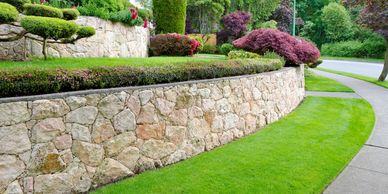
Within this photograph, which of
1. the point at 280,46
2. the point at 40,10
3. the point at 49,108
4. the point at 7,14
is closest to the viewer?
the point at 49,108

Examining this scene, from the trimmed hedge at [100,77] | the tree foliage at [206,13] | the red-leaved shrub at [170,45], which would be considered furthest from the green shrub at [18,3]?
the tree foliage at [206,13]

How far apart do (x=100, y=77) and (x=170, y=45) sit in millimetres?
7420

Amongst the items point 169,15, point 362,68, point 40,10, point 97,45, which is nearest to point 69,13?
point 40,10

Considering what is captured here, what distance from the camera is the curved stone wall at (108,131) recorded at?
3.45 m

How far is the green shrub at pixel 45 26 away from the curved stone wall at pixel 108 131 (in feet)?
5.49

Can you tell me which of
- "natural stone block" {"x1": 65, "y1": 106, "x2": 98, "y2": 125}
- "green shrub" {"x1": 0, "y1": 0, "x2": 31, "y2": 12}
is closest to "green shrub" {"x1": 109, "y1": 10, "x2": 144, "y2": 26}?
"green shrub" {"x1": 0, "y1": 0, "x2": 31, "y2": 12}

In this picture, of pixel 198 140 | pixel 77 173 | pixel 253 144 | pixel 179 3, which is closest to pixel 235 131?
pixel 253 144

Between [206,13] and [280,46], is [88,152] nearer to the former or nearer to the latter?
[280,46]

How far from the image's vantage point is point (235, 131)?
631cm

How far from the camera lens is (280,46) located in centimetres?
1084

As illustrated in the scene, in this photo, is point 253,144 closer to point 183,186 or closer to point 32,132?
point 183,186

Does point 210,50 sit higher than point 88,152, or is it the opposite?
point 210,50

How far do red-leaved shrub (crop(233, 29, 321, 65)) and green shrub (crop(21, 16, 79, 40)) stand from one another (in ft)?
23.3

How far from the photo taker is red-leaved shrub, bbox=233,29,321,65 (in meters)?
10.6
